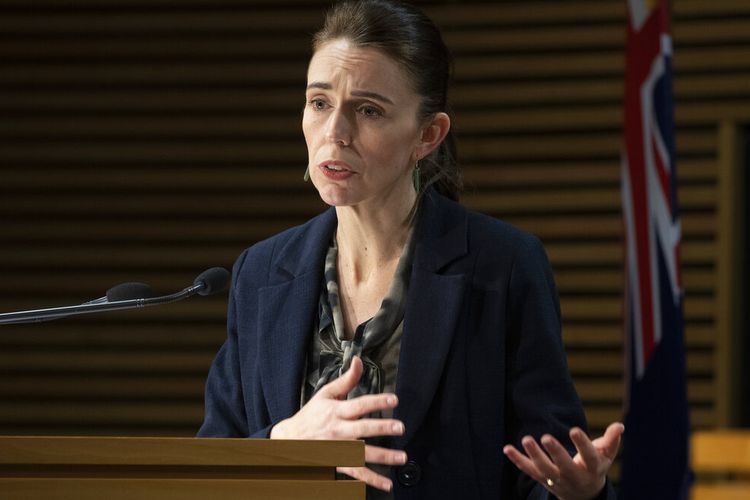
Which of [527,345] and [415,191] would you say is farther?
[415,191]

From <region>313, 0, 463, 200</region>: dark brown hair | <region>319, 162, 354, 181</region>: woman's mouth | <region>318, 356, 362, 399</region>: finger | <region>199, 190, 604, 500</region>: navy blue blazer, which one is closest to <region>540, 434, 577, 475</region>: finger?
<region>199, 190, 604, 500</region>: navy blue blazer

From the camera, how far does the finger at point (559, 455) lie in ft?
5.83

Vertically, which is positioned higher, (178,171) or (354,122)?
(354,122)

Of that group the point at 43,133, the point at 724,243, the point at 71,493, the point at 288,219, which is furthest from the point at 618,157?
the point at 71,493

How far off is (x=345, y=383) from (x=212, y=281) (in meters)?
0.35

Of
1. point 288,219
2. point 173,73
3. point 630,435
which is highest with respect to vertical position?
point 173,73

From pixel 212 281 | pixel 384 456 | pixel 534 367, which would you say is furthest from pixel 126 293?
pixel 534 367

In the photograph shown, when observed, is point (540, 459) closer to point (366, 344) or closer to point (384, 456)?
point (384, 456)

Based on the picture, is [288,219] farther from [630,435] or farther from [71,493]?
[71,493]

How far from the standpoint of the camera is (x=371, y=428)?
1.70 m

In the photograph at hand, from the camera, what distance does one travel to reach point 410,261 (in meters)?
2.36

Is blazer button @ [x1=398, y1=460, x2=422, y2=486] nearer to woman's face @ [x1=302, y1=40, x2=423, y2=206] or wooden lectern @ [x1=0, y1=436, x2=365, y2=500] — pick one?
woman's face @ [x1=302, y1=40, x2=423, y2=206]

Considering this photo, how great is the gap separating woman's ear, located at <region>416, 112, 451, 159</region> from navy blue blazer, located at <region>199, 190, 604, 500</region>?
0.40ft

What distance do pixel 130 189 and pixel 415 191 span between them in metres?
3.77
